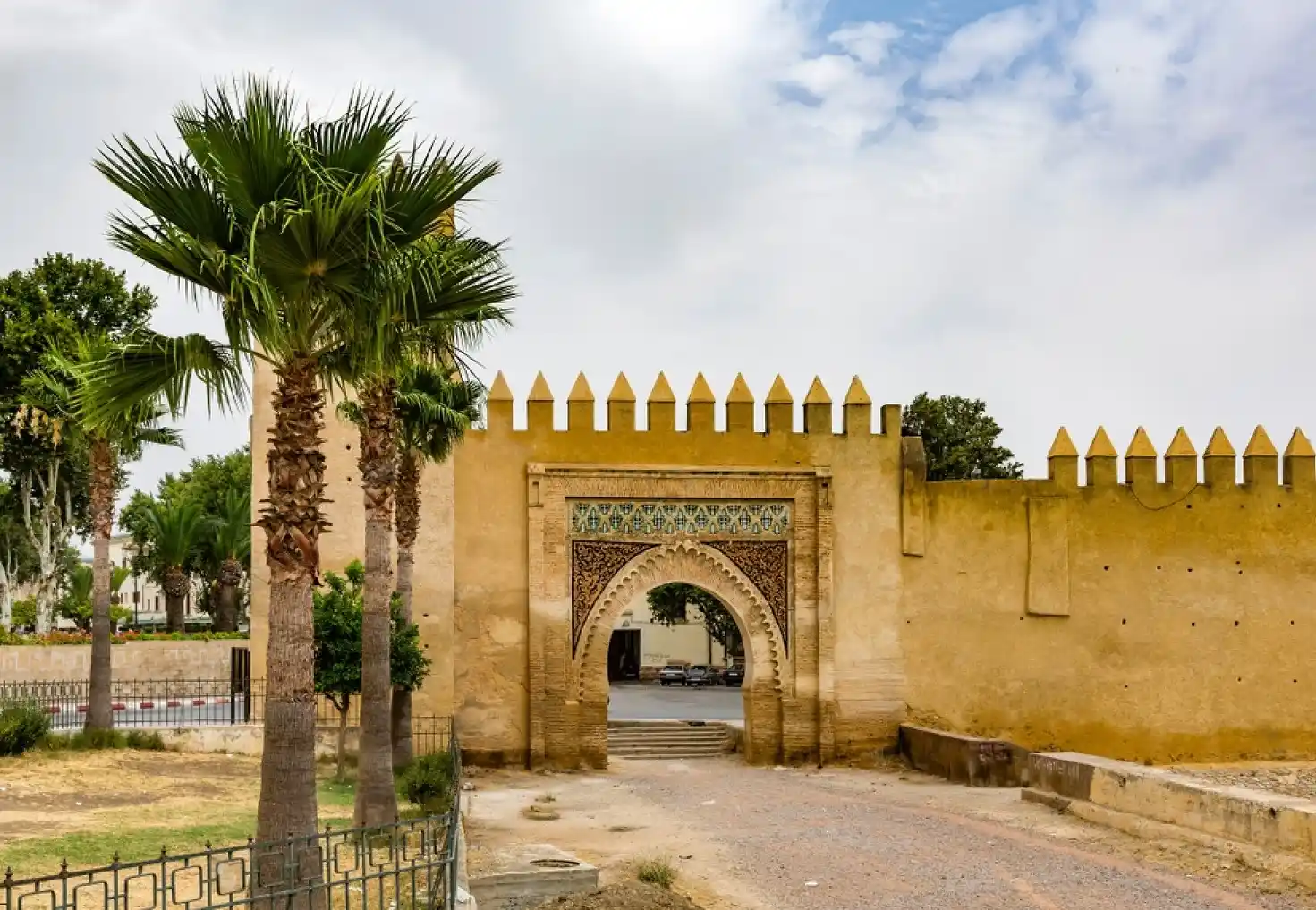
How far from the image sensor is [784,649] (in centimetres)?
1731

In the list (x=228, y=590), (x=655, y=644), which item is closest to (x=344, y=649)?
(x=228, y=590)

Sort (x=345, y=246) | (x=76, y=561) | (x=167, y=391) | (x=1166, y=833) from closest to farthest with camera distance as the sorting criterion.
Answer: (x=345, y=246) < (x=167, y=391) < (x=1166, y=833) < (x=76, y=561)

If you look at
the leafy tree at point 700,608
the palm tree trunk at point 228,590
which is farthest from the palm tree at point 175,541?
the leafy tree at point 700,608

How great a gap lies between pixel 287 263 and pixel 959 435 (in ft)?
85.8

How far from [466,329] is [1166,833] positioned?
668 centimetres

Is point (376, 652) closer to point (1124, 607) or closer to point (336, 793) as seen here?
point (336, 793)

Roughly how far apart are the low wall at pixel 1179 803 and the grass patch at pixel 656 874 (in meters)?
4.03

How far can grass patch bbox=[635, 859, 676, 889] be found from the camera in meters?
9.20

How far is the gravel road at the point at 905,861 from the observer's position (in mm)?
8945

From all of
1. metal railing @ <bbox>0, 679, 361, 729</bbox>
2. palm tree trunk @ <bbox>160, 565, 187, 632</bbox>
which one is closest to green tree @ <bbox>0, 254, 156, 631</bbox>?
metal railing @ <bbox>0, 679, 361, 729</bbox>

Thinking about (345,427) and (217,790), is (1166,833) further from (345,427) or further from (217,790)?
(345,427)

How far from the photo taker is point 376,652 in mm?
10203

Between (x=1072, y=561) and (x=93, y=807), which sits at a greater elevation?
(x=1072, y=561)

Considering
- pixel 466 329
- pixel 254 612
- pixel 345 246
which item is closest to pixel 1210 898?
pixel 466 329
